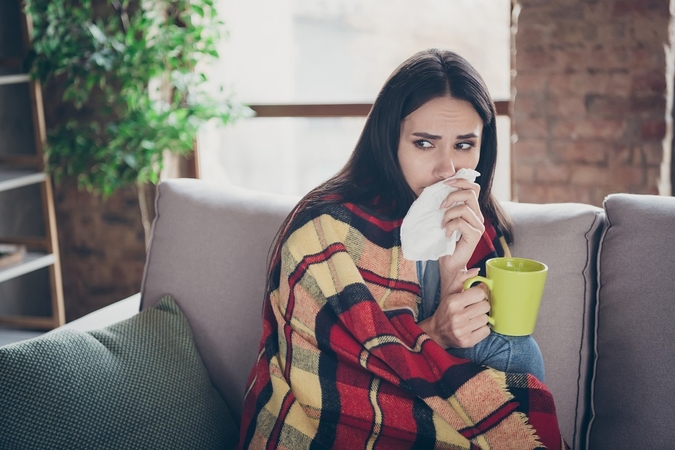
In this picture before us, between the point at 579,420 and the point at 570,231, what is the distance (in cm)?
39

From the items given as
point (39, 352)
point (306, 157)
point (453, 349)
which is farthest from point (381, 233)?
point (306, 157)

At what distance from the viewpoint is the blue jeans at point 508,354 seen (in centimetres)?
123

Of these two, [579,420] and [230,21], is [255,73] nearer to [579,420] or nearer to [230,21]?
[230,21]

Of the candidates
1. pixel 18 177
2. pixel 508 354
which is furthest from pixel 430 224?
pixel 18 177

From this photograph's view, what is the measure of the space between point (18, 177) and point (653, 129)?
7.72ft

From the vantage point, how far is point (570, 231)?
1.46m

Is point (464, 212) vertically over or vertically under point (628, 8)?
under

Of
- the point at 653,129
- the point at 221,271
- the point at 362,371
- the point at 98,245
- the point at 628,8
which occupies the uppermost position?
the point at 628,8

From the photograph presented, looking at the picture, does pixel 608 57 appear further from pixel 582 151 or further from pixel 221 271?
pixel 221 271

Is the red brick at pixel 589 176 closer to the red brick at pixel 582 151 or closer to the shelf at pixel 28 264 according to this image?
the red brick at pixel 582 151

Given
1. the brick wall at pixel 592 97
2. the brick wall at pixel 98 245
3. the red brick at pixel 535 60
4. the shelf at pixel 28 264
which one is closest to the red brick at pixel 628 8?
the brick wall at pixel 592 97

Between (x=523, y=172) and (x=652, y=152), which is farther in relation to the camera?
(x=523, y=172)

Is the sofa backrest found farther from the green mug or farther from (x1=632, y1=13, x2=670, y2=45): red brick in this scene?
(x1=632, y1=13, x2=670, y2=45): red brick

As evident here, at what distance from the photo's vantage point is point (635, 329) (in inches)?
53.0
